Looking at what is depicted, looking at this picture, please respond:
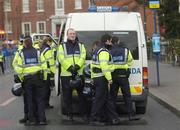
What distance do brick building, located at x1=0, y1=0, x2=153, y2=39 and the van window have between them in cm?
6253

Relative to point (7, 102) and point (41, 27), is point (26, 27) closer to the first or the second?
point (41, 27)

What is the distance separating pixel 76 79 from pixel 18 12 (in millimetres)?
67753

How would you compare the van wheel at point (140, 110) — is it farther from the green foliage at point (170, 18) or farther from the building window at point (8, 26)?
the building window at point (8, 26)

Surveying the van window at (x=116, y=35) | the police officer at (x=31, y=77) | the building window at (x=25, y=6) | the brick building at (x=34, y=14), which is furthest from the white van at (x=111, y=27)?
the building window at (x=25, y=6)

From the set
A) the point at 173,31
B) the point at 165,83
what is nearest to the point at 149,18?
the point at 173,31

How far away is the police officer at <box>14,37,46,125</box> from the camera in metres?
11.9

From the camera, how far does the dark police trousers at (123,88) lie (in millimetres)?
11969

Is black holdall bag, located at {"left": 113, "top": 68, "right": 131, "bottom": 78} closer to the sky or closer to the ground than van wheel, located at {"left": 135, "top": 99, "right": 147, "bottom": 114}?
closer to the sky

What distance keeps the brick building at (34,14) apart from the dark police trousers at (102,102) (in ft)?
209

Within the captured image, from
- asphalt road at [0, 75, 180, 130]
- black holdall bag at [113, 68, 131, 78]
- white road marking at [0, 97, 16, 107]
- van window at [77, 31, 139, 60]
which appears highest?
van window at [77, 31, 139, 60]

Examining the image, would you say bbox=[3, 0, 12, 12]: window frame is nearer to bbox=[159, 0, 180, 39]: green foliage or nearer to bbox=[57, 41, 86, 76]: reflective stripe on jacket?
bbox=[159, 0, 180, 39]: green foliage

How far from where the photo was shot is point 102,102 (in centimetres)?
1189

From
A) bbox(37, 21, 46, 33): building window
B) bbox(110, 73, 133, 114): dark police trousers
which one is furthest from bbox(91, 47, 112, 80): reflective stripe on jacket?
bbox(37, 21, 46, 33): building window

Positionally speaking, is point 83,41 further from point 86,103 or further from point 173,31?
point 173,31
